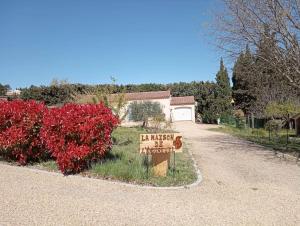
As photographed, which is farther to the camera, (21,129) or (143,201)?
(21,129)

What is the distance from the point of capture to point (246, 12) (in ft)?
50.3

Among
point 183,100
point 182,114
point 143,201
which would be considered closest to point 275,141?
point 143,201

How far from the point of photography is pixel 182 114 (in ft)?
163

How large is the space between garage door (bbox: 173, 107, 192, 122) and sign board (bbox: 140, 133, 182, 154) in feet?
132

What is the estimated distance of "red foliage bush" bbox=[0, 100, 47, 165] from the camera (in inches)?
399

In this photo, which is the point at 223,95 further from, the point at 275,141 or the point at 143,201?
the point at 143,201

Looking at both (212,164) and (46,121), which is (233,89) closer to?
(212,164)

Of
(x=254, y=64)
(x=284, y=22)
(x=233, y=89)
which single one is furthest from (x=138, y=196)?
(x=233, y=89)

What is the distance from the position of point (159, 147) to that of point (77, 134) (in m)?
2.00

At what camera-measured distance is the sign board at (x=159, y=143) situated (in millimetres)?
9070

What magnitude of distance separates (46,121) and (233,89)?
43108 millimetres

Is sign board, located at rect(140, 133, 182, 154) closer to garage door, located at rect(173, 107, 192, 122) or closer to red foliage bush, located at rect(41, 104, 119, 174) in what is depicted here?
red foliage bush, located at rect(41, 104, 119, 174)

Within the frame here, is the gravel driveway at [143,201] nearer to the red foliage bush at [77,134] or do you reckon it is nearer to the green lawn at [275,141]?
the red foliage bush at [77,134]

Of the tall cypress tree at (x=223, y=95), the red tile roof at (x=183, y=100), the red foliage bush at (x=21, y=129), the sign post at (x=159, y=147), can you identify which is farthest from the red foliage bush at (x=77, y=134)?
the red tile roof at (x=183, y=100)
